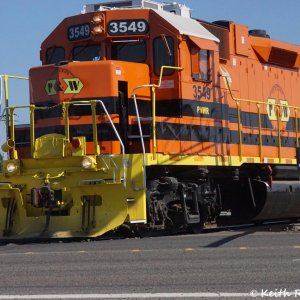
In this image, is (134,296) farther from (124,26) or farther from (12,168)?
(124,26)

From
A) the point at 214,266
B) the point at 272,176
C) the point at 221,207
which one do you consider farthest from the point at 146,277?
Answer: the point at 272,176

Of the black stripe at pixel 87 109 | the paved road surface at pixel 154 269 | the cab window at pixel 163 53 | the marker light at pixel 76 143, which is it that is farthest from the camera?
the cab window at pixel 163 53

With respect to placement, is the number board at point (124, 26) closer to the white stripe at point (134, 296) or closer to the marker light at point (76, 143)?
the marker light at point (76, 143)

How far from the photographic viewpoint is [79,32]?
48.9 feet

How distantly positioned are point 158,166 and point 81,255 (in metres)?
3.81

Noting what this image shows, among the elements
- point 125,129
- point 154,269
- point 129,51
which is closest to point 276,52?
point 129,51

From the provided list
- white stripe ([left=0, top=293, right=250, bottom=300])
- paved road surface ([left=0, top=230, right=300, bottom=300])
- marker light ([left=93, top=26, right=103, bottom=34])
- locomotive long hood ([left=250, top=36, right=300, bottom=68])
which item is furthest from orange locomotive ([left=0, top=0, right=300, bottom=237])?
white stripe ([left=0, top=293, right=250, bottom=300])

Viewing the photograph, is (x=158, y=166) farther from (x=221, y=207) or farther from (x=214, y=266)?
(x=214, y=266)

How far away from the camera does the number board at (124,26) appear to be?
47.6 feet

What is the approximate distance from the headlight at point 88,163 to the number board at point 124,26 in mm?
2605

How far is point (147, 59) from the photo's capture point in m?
14.6

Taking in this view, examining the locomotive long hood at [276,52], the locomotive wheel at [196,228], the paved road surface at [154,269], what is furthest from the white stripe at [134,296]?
the locomotive long hood at [276,52]

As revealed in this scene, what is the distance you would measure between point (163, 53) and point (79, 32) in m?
1.71

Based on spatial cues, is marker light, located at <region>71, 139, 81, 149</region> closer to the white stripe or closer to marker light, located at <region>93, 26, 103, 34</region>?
marker light, located at <region>93, 26, 103, 34</region>
